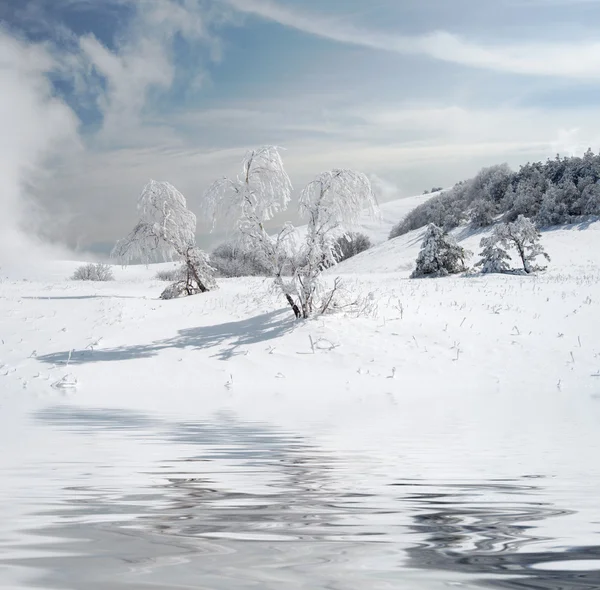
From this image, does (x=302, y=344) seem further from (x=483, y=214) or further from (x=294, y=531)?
(x=483, y=214)

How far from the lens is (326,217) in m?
18.3

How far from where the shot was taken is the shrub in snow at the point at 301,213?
59.1 feet

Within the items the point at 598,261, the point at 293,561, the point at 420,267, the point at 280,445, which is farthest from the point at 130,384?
the point at 598,261

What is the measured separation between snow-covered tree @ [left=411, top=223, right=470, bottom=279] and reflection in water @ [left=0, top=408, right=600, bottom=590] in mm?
26499

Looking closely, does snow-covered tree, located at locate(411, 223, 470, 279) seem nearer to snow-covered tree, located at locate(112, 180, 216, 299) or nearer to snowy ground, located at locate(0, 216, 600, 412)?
snowy ground, located at locate(0, 216, 600, 412)

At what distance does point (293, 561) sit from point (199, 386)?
13.5 metres

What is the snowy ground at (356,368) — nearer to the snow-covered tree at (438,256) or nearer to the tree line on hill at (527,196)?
the snow-covered tree at (438,256)

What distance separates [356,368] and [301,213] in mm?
4632

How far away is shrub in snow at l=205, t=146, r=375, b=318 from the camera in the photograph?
18.0 meters

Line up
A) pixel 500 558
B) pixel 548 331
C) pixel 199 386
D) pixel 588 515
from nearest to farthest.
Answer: pixel 500 558 < pixel 588 515 < pixel 199 386 < pixel 548 331

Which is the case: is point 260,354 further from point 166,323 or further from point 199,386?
point 166,323

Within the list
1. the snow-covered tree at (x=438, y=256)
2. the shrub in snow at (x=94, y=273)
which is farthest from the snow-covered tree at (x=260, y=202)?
the shrub in snow at (x=94, y=273)

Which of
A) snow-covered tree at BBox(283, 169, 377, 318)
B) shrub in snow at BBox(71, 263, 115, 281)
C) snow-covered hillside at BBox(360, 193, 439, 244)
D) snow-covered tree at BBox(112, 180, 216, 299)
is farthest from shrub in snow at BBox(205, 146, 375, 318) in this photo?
snow-covered hillside at BBox(360, 193, 439, 244)

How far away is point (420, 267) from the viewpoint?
30719 millimetres
